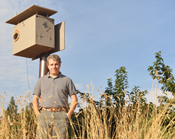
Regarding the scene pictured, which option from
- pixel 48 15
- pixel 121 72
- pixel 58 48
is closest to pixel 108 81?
pixel 121 72

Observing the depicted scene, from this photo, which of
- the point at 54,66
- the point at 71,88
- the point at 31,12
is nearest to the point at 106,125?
the point at 71,88

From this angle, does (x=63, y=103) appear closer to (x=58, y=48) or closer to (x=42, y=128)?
(x=42, y=128)

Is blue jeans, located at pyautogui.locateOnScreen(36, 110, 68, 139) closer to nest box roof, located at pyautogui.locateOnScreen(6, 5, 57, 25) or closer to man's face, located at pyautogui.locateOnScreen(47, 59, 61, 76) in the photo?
man's face, located at pyautogui.locateOnScreen(47, 59, 61, 76)

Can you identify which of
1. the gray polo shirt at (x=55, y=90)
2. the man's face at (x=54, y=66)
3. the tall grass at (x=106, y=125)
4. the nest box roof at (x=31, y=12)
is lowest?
the tall grass at (x=106, y=125)

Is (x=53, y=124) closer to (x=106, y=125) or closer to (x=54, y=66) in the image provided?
(x=54, y=66)

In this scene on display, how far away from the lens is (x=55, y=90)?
99.1 inches

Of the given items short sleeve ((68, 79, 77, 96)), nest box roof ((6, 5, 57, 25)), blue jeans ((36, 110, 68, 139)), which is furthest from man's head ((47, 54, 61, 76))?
nest box roof ((6, 5, 57, 25))

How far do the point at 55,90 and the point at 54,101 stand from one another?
157 millimetres

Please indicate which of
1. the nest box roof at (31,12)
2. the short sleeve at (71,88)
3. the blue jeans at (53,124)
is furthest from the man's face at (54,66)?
the nest box roof at (31,12)

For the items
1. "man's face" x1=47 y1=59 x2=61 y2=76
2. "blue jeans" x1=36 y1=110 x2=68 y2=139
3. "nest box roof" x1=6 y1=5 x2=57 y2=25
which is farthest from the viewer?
"nest box roof" x1=6 y1=5 x2=57 y2=25

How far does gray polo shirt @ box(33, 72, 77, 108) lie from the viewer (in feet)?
8.08

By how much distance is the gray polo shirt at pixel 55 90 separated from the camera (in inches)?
97.0

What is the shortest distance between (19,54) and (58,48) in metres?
1.06

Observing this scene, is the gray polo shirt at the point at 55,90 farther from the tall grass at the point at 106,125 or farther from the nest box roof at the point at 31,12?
the nest box roof at the point at 31,12
